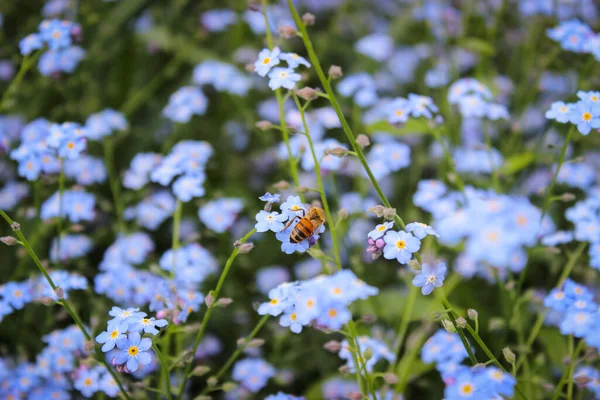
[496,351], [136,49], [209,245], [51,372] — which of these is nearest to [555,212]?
[496,351]

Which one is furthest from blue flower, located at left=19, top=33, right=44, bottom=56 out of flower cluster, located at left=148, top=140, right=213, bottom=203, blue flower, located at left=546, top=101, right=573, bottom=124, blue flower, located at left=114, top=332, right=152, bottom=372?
blue flower, located at left=546, top=101, right=573, bottom=124

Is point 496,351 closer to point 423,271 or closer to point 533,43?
point 423,271

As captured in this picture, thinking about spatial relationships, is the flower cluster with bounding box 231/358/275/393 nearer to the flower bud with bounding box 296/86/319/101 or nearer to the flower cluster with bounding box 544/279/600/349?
the flower cluster with bounding box 544/279/600/349

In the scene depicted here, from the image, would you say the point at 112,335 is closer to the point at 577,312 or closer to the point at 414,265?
the point at 414,265

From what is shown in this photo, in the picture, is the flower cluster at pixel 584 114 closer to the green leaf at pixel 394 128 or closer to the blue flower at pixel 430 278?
the blue flower at pixel 430 278

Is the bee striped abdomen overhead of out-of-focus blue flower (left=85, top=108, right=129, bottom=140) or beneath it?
overhead

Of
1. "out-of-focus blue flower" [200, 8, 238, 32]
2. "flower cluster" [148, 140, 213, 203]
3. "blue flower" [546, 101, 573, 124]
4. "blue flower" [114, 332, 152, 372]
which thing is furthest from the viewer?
"out-of-focus blue flower" [200, 8, 238, 32]

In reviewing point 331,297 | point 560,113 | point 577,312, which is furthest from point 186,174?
point 577,312
